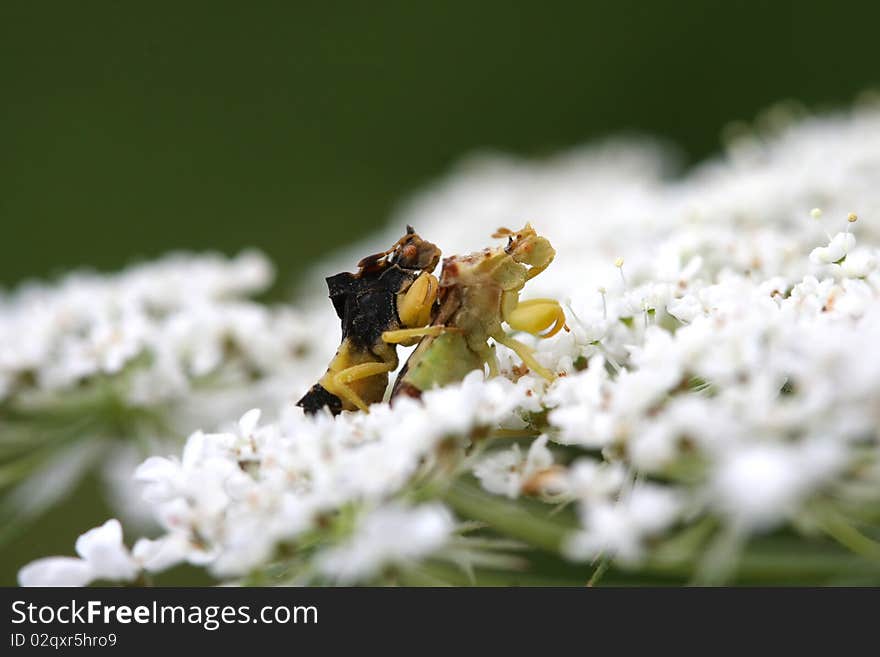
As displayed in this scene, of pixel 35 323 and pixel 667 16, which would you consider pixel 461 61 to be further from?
pixel 35 323

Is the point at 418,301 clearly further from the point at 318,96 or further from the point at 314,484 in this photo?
the point at 318,96

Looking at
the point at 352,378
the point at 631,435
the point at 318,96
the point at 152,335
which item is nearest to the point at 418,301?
the point at 352,378

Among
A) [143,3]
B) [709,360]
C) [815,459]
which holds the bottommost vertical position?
[815,459]

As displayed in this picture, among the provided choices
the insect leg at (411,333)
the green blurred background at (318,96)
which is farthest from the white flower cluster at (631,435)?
the green blurred background at (318,96)

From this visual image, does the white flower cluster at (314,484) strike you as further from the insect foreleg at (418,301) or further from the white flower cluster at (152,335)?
the white flower cluster at (152,335)

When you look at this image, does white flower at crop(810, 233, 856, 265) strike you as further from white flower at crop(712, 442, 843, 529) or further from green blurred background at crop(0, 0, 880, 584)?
green blurred background at crop(0, 0, 880, 584)

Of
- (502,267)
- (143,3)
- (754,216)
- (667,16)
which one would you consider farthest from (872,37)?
(502,267)

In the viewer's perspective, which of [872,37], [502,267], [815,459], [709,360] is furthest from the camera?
[872,37]
